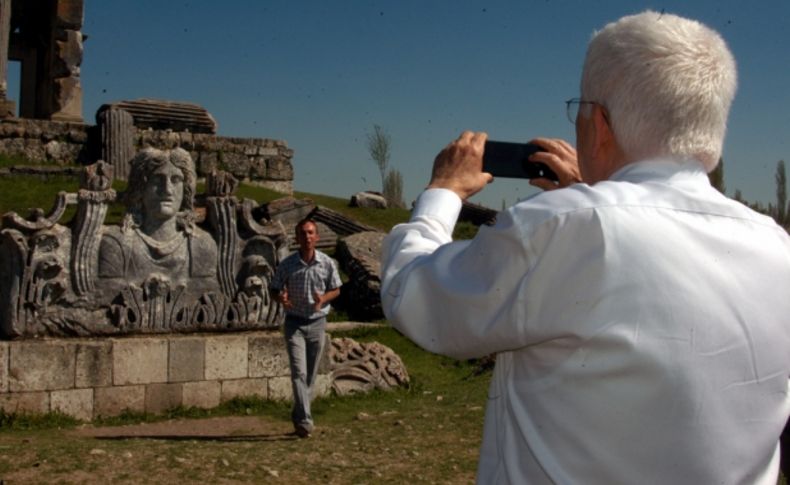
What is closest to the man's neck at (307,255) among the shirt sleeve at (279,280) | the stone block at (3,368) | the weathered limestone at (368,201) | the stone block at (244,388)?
the shirt sleeve at (279,280)

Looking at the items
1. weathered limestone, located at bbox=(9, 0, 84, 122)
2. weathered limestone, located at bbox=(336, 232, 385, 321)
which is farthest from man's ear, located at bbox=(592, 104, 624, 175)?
weathered limestone, located at bbox=(9, 0, 84, 122)

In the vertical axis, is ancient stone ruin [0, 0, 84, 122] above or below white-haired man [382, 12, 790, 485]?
above

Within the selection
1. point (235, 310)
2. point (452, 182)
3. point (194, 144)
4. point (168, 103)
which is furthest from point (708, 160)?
point (168, 103)

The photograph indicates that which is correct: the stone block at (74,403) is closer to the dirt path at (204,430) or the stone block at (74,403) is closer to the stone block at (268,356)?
the dirt path at (204,430)

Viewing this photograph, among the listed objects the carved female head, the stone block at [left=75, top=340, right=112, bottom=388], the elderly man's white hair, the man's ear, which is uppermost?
the elderly man's white hair

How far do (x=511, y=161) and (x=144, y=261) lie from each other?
321 inches

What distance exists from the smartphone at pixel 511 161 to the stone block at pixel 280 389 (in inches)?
330

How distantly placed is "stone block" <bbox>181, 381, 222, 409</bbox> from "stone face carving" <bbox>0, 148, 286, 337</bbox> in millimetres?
592

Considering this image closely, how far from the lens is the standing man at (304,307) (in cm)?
874

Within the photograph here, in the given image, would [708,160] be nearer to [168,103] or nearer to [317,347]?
[317,347]

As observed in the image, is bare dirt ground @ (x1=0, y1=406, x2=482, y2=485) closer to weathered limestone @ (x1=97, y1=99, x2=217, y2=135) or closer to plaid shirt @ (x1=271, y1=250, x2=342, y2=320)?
plaid shirt @ (x1=271, y1=250, x2=342, y2=320)

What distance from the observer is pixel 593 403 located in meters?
1.68

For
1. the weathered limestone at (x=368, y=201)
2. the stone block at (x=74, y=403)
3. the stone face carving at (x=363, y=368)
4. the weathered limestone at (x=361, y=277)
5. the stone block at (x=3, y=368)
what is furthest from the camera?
the weathered limestone at (x=368, y=201)

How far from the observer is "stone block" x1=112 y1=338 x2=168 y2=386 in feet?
30.8
